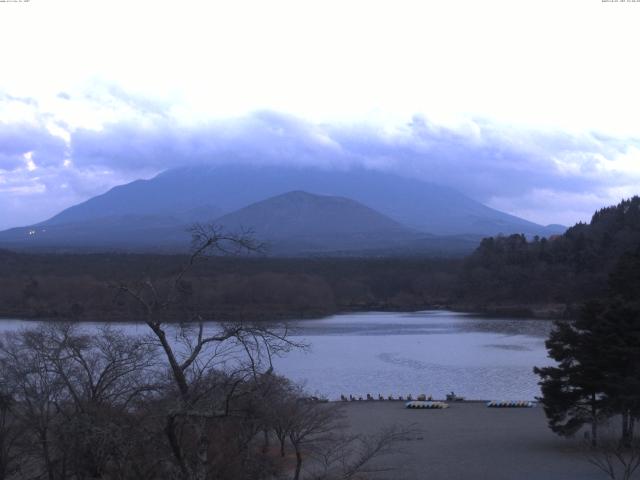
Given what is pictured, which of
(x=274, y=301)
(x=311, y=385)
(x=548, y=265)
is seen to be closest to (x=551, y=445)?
(x=311, y=385)

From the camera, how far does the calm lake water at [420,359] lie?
24770mm

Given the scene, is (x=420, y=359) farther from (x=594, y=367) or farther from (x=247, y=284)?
(x=247, y=284)

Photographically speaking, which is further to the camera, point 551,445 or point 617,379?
point 551,445

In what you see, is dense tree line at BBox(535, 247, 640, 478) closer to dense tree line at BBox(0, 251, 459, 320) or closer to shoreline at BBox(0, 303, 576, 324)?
dense tree line at BBox(0, 251, 459, 320)

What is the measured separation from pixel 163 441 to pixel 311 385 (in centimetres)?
1845

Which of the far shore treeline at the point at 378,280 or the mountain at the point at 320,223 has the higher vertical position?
the mountain at the point at 320,223

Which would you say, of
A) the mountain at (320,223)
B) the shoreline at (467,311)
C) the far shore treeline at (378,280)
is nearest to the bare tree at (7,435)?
the shoreline at (467,311)

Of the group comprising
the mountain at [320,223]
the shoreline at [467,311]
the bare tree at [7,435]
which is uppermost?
the mountain at [320,223]

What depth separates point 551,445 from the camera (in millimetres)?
15734

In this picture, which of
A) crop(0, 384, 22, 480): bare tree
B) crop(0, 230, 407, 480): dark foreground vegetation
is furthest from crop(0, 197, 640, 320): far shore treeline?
crop(0, 230, 407, 480): dark foreground vegetation

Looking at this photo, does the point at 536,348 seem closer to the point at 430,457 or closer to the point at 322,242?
the point at 430,457

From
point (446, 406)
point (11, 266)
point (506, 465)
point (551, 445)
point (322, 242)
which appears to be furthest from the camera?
point (322, 242)

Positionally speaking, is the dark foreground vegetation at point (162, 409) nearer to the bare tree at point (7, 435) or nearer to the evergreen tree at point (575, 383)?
the bare tree at point (7, 435)

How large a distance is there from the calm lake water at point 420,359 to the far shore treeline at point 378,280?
875 centimetres
